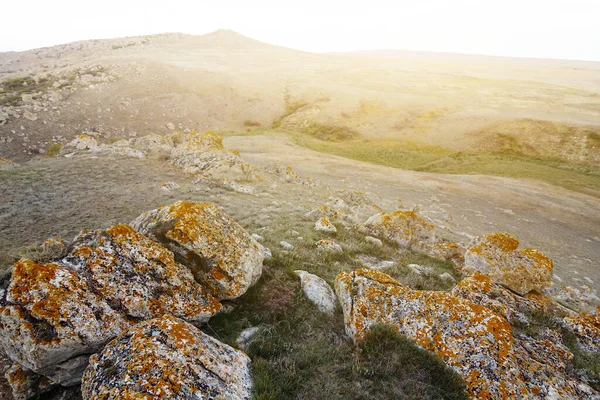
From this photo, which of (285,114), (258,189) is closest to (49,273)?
(258,189)

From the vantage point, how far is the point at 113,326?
5.05 meters

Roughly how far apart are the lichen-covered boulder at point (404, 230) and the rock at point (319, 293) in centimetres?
660

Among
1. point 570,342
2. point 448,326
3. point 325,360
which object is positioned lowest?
point 570,342

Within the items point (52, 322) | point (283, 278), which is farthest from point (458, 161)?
point (52, 322)

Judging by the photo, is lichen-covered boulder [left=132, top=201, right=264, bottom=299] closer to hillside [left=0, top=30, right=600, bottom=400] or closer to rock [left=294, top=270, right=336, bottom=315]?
hillside [left=0, top=30, right=600, bottom=400]

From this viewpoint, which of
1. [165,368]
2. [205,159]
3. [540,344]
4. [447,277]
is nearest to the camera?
[165,368]

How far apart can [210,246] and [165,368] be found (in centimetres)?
303

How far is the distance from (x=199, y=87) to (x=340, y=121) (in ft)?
98.5

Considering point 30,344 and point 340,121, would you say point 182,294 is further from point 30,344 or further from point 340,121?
point 340,121

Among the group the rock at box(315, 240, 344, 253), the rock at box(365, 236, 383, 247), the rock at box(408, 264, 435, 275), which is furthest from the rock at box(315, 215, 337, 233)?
the rock at box(408, 264, 435, 275)

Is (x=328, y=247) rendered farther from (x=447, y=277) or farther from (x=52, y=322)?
(x=52, y=322)

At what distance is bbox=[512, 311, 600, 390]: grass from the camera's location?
5324 mm

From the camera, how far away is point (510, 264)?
1049cm

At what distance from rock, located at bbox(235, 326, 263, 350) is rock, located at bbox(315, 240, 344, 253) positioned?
4823 mm
